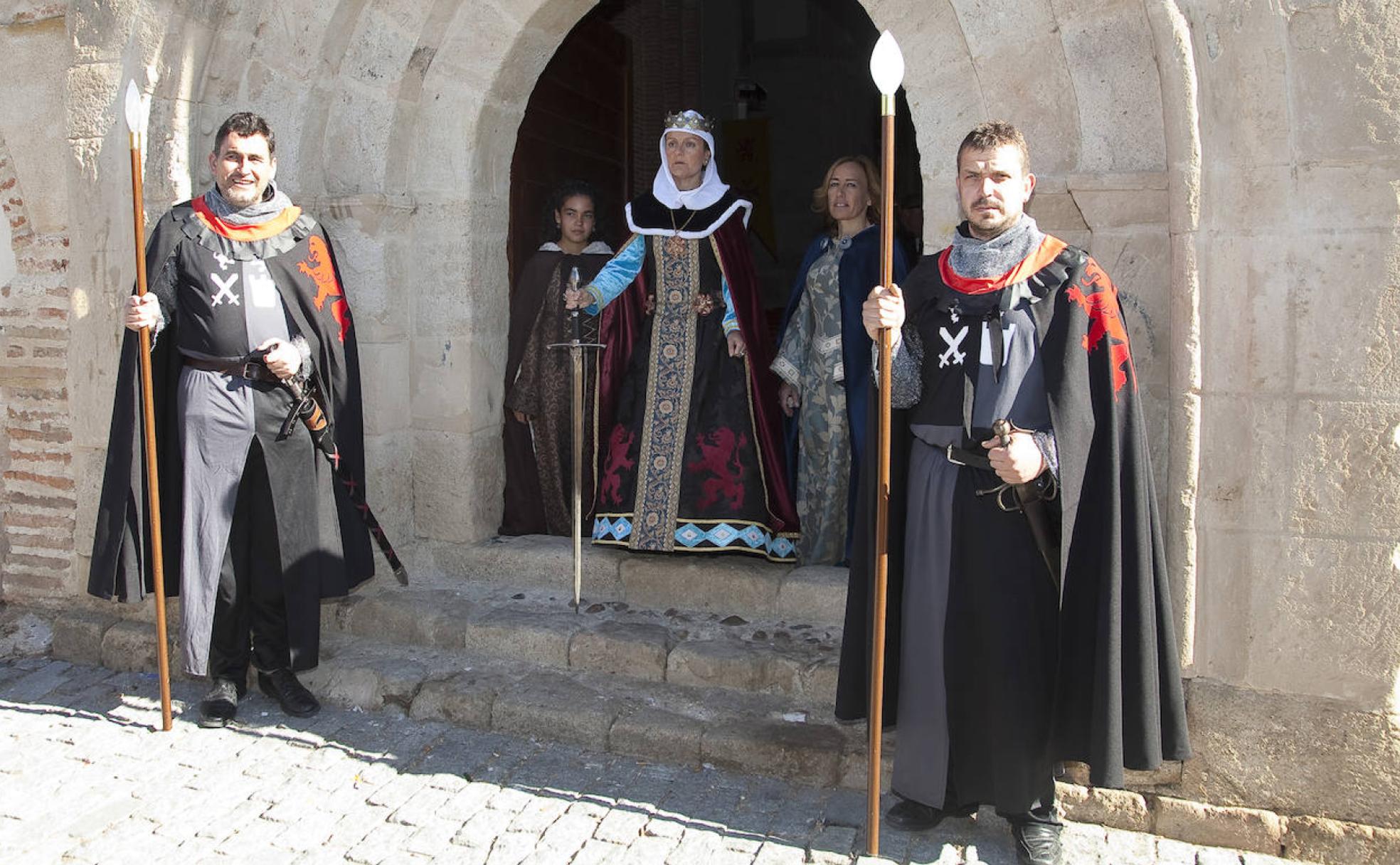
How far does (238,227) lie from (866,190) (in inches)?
88.6

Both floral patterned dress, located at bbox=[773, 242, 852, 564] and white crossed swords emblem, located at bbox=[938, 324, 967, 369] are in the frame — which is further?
floral patterned dress, located at bbox=[773, 242, 852, 564]

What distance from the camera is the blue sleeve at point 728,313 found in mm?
4477

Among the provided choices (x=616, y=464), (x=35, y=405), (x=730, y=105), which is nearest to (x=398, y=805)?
(x=616, y=464)

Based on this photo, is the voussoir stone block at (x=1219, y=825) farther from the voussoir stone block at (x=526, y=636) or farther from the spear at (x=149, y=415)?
the spear at (x=149, y=415)

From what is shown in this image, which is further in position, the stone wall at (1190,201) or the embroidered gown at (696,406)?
the embroidered gown at (696,406)

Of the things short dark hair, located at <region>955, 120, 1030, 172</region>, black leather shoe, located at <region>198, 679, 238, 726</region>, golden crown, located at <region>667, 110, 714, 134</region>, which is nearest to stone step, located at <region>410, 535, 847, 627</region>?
black leather shoe, located at <region>198, 679, 238, 726</region>

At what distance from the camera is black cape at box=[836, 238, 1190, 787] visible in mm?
2777

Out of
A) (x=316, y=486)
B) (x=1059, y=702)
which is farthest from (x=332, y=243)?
(x=1059, y=702)

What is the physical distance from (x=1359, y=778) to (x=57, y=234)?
485cm

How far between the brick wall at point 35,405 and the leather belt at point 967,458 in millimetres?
3515

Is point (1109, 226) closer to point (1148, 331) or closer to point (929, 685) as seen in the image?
point (1148, 331)

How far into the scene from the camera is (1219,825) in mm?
3045

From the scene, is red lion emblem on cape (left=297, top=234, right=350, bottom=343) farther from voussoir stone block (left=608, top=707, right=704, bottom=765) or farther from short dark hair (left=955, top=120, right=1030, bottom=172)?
short dark hair (left=955, top=120, right=1030, bottom=172)

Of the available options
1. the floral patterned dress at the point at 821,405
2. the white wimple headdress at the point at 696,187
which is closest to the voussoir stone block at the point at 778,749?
the floral patterned dress at the point at 821,405
